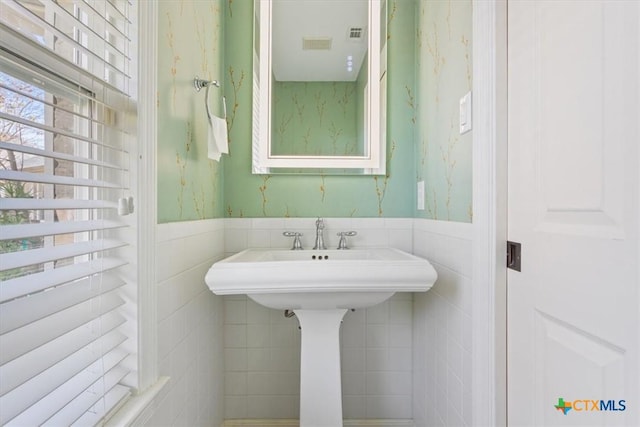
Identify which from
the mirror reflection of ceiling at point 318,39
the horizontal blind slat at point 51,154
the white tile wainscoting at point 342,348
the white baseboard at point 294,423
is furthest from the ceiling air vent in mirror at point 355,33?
the white baseboard at point 294,423

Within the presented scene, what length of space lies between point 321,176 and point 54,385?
1218 mm

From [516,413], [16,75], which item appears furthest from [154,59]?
[516,413]

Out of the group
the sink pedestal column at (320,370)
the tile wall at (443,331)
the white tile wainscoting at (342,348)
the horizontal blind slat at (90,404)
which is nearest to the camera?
the horizontal blind slat at (90,404)

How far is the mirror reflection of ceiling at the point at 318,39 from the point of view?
158cm

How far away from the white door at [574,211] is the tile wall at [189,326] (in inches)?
38.3

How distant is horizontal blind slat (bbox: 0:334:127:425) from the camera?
50cm

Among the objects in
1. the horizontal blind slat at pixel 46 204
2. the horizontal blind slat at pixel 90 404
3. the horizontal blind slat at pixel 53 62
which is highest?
the horizontal blind slat at pixel 53 62

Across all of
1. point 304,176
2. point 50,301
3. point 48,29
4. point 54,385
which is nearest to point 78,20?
point 48,29

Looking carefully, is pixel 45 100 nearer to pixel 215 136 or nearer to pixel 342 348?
pixel 215 136

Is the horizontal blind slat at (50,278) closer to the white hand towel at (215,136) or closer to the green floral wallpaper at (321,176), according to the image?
the white hand towel at (215,136)

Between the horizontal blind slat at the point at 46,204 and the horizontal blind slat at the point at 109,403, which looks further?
the horizontal blind slat at the point at 109,403

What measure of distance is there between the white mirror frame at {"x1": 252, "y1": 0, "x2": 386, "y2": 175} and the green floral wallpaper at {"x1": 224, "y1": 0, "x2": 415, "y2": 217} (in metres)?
0.04

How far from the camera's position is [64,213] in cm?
69

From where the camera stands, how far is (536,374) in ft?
2.64
